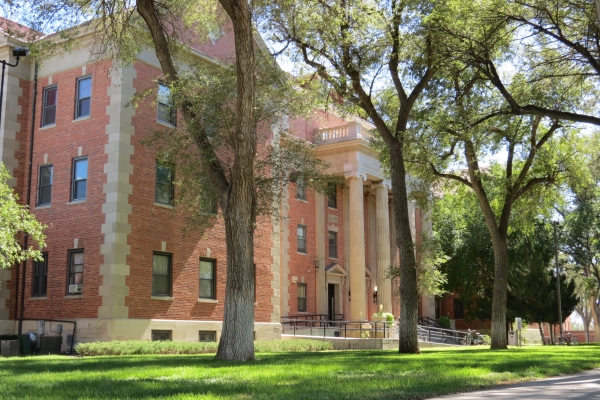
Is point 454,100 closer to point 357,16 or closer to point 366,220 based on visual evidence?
point 357,16

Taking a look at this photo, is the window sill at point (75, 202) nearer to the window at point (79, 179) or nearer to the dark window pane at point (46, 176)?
the window at point (79, 179)

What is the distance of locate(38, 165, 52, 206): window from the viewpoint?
26.7 metres

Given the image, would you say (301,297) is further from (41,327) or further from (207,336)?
(41,327)

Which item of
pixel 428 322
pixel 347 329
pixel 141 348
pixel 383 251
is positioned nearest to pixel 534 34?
pixel 141 348

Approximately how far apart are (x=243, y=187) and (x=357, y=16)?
767 centimetres

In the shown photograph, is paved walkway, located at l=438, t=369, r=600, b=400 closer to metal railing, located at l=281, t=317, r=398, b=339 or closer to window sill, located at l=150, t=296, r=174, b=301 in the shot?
window sill, located at l=150, t=296, r=174, b=301

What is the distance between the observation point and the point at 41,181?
26.9 metres

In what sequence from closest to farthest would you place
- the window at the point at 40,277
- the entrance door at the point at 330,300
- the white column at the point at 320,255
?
1. the window at the point at 40,277
2. the white column at the point at 320,255
3. the entrance door at the point at 330,300

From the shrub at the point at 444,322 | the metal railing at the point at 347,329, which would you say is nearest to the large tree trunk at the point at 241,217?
the metal railing at the point at 347,329

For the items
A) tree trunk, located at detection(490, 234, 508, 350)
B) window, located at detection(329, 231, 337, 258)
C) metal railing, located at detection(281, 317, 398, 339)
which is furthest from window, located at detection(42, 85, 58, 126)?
window, located at detection(329, 231, 337, 258)

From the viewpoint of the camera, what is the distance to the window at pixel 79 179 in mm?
25734

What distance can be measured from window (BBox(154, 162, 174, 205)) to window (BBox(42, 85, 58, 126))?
5065 millimetres

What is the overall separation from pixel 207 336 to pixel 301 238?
1429 cm

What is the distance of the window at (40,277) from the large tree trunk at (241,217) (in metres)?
13.2
